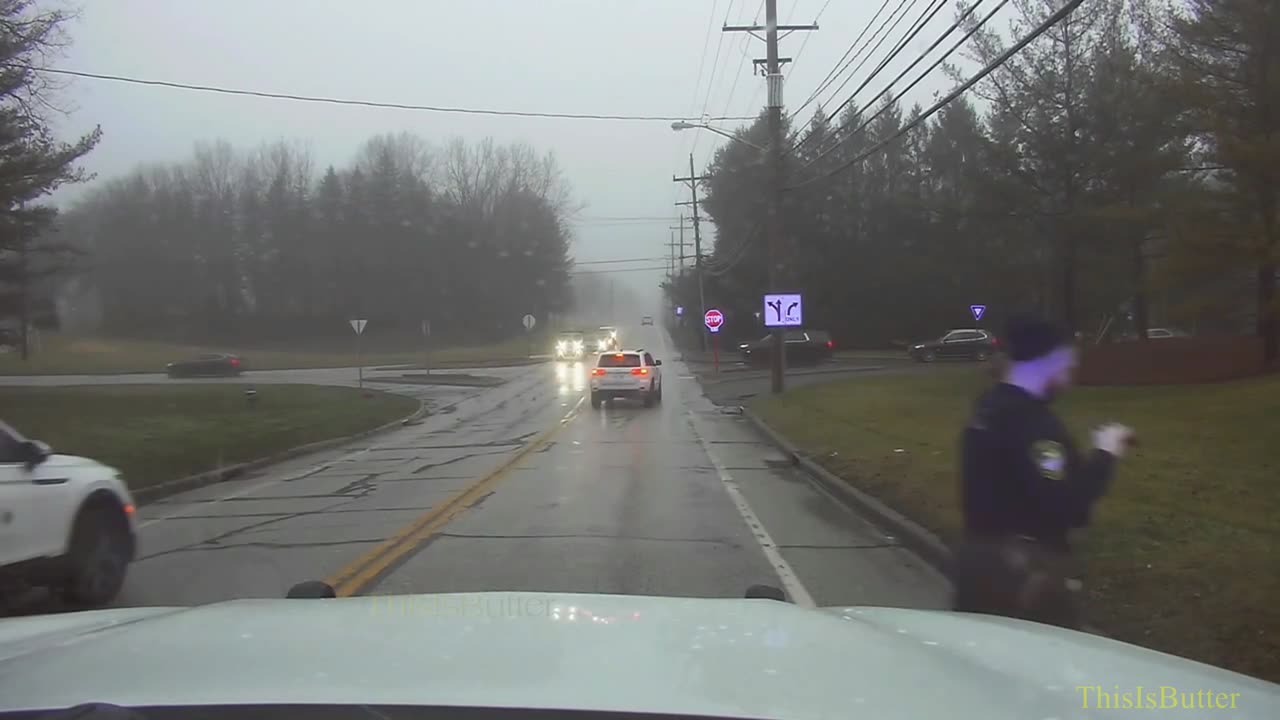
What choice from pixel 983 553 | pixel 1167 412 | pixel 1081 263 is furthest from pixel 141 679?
pixel 1081 263

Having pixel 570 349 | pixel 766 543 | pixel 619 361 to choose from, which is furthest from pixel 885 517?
pixel 570 349

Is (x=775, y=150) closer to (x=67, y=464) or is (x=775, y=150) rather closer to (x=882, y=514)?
(x=882, y=514)

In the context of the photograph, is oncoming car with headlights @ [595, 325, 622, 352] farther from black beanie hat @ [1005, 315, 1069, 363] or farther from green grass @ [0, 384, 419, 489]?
black beanie hat @ [1005, 315, 1069, 363]

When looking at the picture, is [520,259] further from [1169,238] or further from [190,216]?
[1169,238]

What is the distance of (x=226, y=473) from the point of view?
1522 centimetres

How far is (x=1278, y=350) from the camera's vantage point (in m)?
24.7

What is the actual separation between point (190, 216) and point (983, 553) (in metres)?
93.9

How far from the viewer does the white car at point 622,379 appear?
91.5 feet

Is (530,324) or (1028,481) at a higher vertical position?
(530,324)

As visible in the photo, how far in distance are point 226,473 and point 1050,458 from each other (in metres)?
14.4

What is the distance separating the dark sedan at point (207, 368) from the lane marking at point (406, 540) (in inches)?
1773

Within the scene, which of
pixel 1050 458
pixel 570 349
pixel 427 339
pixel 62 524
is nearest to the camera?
pixel 1050 458

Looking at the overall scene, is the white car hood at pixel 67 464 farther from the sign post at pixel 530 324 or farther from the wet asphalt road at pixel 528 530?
Result: the sign post at pixel 530 324

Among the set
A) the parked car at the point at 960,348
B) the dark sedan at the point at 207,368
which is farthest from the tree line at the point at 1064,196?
the dark sedan at the point at 207,368
